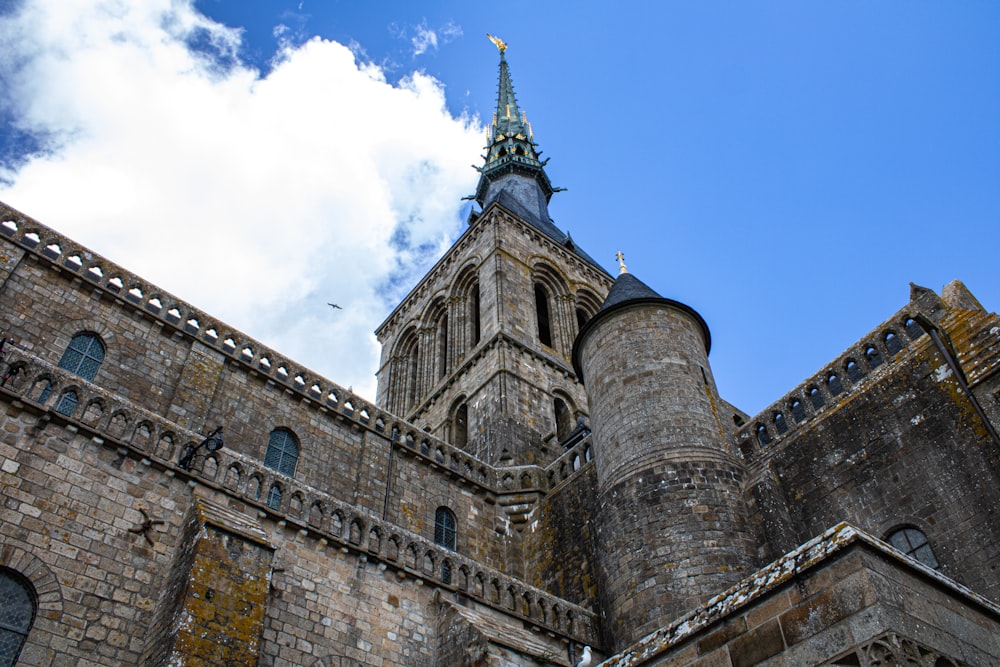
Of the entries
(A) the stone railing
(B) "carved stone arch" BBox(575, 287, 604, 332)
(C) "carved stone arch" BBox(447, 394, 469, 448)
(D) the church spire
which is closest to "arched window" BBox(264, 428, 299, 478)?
(A) the stone railing

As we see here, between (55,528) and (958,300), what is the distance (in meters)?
13.2

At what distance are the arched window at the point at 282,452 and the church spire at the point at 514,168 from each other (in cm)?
2246

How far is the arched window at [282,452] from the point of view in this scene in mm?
14953

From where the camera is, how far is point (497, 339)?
23734 mm

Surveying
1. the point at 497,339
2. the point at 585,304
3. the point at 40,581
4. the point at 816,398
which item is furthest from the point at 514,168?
the point at 40,581

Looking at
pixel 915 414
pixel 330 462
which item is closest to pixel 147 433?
pixel 330 462

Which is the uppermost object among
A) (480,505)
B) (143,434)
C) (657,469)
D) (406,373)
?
(406,373)

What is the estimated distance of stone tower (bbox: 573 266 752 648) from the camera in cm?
1215

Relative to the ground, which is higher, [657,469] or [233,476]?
[657,469]

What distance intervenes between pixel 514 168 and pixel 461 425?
20.8 meters

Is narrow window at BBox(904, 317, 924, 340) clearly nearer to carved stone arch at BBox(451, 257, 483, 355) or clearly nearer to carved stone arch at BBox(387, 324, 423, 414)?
carved stone arch at BBox(451, 257, 483, 355)

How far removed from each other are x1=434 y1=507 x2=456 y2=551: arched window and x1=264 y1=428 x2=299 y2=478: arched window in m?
3.44

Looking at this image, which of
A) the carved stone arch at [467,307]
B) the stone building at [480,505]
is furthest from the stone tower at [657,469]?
the carved stone arch at [467,307]

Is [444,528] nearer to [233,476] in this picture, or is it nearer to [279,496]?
[279,496]
